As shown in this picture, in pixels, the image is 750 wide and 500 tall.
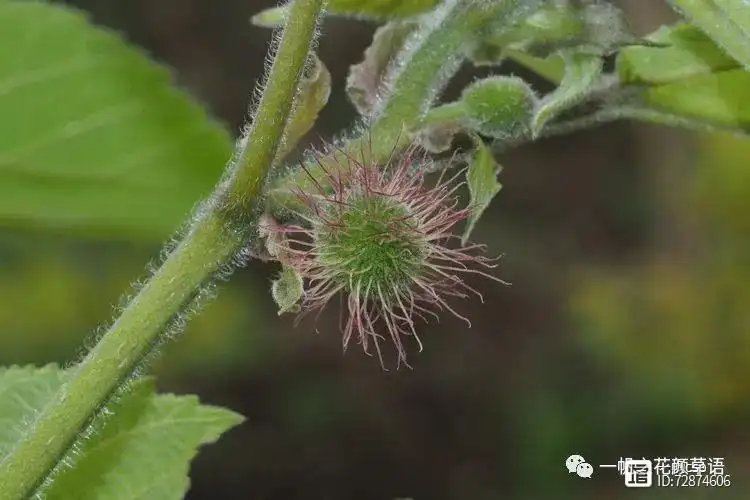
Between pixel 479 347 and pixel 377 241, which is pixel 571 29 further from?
pixel 479 347

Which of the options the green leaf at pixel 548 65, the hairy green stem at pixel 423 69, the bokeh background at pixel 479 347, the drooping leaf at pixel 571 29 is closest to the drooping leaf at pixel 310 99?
the hairy green stem at pixel 423 69

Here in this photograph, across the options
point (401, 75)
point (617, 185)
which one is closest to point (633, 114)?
point (401, 75)

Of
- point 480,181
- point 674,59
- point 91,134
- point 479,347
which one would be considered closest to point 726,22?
point 674,59

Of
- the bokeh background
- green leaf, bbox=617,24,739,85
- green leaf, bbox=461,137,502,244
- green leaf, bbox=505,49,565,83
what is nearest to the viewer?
green leaf, bbox=461,137,502,244

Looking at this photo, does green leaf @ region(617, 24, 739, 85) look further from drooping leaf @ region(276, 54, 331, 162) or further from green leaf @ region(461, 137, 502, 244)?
drooping leaf @ region(276, 54, 331, 162)

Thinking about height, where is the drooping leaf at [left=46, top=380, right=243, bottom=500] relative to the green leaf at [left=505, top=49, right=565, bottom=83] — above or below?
below

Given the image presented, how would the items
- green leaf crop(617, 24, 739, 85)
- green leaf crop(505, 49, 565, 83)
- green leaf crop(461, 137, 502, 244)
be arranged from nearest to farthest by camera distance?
green leaf crop(461, 137, 502, 244) < green leaf crop(617, 24, 739, 85) < green leaf crop(505, 49, 565, 83)

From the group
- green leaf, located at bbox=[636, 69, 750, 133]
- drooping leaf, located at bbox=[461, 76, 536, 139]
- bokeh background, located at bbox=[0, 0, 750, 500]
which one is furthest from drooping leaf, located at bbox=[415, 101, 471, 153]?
bokeh background, located at bbox=[0, 0, 750, 500]
